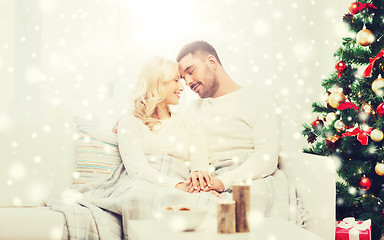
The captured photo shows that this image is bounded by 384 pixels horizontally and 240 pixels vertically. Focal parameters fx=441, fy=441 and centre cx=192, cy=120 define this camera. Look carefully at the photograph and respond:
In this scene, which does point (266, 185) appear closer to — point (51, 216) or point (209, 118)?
point (209, 118)

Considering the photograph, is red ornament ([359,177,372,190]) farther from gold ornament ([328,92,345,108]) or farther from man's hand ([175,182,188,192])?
man's hand ([175,182,188,192])

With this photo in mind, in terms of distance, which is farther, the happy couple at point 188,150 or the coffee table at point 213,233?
the happy couple at point 188,150

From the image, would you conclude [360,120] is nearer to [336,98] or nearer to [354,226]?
[336,98]

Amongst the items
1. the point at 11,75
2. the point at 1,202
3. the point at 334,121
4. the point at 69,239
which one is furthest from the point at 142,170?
the point at 11,75

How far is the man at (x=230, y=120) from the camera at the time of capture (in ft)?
7.18

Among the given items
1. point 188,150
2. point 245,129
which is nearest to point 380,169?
point 245,129

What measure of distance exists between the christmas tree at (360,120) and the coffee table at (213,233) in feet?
3.01

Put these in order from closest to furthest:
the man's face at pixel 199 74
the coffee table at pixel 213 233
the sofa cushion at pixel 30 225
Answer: the coffee table at pixel 213 233 < the sofa cushion at pixel 30 225 < the man's face at pixel 199 74

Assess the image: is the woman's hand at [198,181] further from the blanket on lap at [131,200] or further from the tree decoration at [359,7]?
→ the tree decoration at [359,7]

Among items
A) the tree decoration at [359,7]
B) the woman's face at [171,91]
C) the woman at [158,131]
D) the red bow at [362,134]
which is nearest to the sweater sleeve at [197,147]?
the woman at [158,131]

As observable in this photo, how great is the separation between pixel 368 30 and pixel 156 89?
3.60 ft

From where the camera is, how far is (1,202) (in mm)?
2160

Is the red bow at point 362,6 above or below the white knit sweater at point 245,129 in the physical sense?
above

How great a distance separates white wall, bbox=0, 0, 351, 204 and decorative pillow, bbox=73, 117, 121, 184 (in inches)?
3.4
